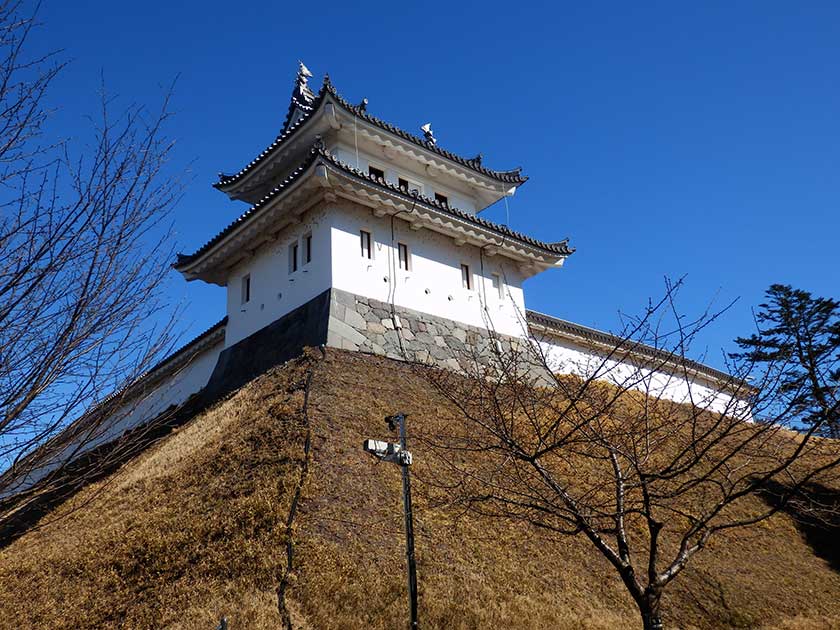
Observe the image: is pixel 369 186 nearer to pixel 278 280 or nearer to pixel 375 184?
pixel 375 184

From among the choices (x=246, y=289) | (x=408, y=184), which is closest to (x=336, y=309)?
(x=246, y=289)

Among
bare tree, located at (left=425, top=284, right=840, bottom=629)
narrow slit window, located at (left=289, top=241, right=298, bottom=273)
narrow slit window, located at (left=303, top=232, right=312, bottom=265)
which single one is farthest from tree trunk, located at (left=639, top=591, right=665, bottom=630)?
narrow slit window, located at (left=289, top=241, right=298, bottom=273)

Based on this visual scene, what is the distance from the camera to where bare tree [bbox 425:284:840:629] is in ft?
18.7

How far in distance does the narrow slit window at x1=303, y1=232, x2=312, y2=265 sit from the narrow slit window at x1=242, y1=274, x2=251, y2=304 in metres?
2.66

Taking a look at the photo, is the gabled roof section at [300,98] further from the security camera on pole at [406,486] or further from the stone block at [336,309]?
the security camera on pole at [406,486]

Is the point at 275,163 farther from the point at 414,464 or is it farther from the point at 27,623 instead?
the point at 27,623

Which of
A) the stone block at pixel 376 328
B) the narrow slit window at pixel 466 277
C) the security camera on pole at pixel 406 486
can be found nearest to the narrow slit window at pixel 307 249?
the stone block at pixel 376 328

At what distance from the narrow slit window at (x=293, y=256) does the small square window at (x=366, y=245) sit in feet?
5.74

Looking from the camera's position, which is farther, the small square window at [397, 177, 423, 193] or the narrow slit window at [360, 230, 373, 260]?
the small square window at [397, 177, 423, 193]

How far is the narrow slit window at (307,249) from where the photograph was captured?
15431 mm

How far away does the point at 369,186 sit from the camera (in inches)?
585

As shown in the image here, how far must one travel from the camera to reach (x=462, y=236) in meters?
16.8

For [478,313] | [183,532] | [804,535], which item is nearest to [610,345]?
[478,313]

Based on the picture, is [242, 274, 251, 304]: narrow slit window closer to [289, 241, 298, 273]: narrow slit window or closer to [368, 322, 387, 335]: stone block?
[289, 241, 298, 273]: narrow slit window
